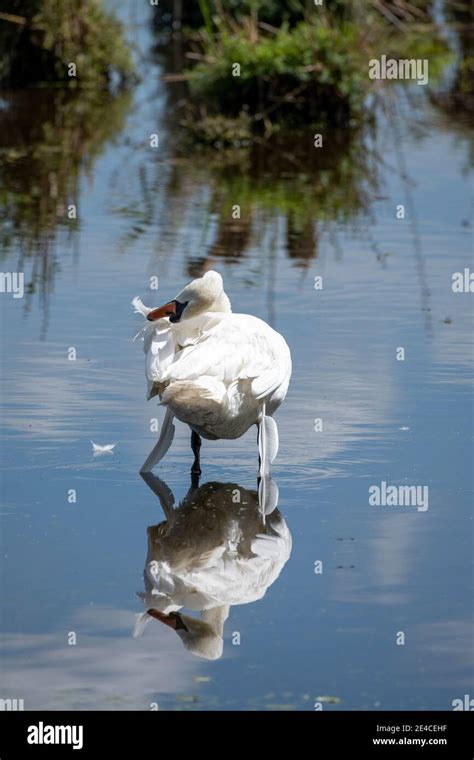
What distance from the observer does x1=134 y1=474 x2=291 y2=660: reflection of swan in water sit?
7.07 metres

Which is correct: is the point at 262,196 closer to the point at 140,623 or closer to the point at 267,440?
the point at 267,440

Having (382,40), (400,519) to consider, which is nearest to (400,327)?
(400,519)

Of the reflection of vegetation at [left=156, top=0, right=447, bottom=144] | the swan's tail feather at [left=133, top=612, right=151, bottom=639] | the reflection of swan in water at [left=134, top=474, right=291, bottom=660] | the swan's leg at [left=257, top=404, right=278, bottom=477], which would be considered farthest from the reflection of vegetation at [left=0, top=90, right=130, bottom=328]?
the swan's tail feather at [left=133, top=612, right=151, bottom=639]

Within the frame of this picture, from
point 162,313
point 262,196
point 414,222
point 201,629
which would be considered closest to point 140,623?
point 201,629

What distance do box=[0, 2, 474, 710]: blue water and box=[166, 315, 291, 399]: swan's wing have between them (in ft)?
2.11

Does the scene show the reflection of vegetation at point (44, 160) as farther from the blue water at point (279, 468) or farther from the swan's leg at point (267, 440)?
the swan's leg at point (267, 440)

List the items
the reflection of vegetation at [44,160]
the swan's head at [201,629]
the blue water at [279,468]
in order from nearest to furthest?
the blue water at [279,468]
the swan's head at [201,629]
the reflection of vegetation at [44,160]

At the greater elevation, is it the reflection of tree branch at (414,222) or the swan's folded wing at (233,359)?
the reflection of tree branch at (414,222)

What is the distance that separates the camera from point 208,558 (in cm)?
782

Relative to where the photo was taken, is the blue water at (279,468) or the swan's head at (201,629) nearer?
the blue water at (279,468)

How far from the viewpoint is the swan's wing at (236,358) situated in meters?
8.47

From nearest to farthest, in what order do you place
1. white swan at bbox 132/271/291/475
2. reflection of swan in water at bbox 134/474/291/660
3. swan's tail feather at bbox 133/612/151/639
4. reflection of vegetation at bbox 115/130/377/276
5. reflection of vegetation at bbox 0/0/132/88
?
swan's tail feather at bbox 133/612/151/639
reflection of swan in water at bbox 134/474/291/660
white swan at bbox 132/271/291/475
reflection of vegetation at bbox 115/130/377/276
reflection of vegetation at bbox 0/0/132/88

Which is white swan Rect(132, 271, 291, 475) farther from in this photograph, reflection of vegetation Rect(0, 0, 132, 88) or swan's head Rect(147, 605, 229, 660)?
reflection of vegetation Rect(0, 0, 132, 88)
